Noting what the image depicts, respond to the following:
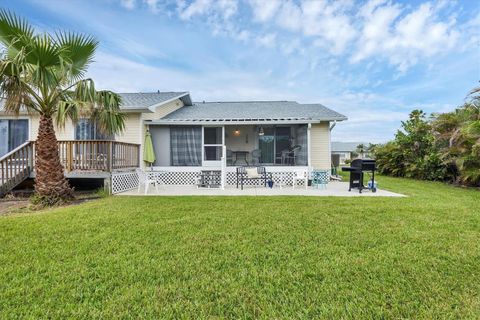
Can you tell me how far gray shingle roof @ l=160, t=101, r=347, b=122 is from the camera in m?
12.4

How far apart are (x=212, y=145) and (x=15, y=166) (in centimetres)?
766

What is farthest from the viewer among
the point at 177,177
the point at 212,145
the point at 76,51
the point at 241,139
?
the point at 241,139

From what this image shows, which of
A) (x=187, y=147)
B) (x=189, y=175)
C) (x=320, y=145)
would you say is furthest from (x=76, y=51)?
(x=320, y=145)

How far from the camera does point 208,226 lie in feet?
16.2

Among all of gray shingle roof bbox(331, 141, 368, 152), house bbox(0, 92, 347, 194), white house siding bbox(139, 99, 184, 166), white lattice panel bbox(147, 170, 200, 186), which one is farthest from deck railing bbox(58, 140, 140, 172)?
gray shingle roof bbox(331, 141, 368, 152)

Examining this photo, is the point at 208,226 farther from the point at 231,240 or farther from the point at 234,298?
the point at 234,298

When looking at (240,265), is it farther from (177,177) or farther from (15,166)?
(15,166)

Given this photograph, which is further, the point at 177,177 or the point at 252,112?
the point at 252,112

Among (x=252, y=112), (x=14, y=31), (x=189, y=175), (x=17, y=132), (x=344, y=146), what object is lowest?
(x=189, y=175)

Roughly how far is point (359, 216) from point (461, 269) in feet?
8.40

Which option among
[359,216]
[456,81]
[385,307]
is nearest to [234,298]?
[385,307]

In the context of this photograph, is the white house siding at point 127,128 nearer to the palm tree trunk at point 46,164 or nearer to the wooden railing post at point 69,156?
the wooden railing post at point 69,156

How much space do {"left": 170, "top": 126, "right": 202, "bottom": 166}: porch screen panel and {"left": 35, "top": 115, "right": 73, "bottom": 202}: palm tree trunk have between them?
5599 mm

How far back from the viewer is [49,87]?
6.77 meters
